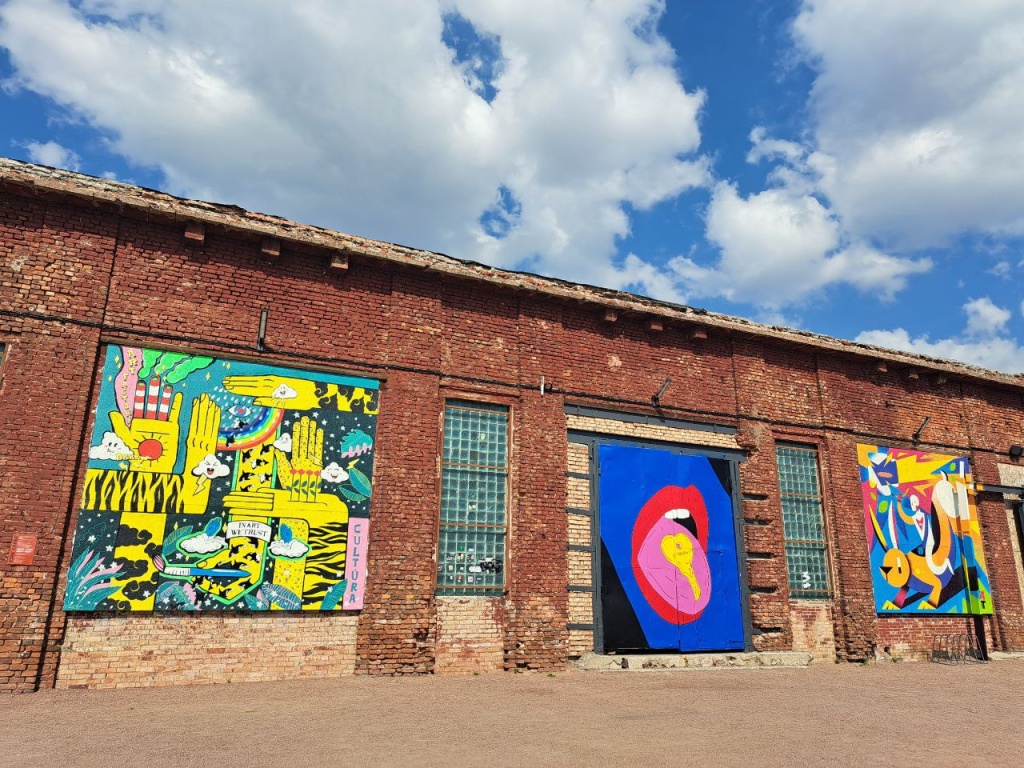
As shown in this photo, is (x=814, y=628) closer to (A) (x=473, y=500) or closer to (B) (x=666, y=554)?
(B) (x=666, y=554)

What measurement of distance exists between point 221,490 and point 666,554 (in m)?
7.03

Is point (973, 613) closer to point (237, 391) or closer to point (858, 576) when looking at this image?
point (858, 576)

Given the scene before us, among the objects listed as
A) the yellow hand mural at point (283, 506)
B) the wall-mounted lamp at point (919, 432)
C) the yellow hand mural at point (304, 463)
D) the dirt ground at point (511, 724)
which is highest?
the wall-mounted lamp at point (919, 432)

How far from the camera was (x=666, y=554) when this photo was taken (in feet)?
37.1

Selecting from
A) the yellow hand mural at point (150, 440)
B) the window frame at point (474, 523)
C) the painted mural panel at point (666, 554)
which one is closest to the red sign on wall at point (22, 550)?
the yellow hand mural at point (150, 440)

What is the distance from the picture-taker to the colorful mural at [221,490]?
26.6 feet

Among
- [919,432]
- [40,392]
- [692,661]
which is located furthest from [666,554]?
[40,392]

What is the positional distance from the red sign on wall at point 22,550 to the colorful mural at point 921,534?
13634mm

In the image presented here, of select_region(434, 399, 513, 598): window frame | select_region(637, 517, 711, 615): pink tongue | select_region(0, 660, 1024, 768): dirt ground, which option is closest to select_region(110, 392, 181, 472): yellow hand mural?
select_region(0, 660, 1024, 768): dirt ground

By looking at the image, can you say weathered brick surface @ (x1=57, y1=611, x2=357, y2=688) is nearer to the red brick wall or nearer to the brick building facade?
the brick building facade

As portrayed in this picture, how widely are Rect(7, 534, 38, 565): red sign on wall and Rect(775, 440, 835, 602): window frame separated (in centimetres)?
1140

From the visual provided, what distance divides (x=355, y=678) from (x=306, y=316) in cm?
498

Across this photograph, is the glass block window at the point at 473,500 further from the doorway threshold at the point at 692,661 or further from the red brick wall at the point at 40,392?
the red brick wall at the point at 40,392

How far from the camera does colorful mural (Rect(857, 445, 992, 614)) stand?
13.3 meters
